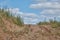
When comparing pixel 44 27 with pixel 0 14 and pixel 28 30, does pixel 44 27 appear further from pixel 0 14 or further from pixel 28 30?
pixel 0 14

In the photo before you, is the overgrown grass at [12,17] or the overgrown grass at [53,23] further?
the overgrown grass at [53,23]

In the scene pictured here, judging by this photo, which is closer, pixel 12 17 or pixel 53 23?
pixel 12 17

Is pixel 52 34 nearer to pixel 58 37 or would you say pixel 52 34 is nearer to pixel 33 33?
pixel 58 37

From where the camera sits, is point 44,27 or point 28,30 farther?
point 44,27

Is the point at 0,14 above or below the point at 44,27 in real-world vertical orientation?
above

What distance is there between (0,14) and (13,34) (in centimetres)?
148

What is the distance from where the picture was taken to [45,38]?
1191 cm

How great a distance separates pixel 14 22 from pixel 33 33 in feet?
4.51

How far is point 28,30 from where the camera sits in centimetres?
1195

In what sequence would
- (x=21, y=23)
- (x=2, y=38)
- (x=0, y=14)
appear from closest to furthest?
(x=2, y=38) < (x=0, y=14) < (x=21, y=23)

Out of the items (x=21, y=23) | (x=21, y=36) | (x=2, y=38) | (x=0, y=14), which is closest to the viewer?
(x=2, y=38)

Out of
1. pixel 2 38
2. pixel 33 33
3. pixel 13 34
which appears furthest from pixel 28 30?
pixel 2 38

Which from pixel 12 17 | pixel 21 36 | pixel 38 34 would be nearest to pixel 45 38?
pixel 38 34

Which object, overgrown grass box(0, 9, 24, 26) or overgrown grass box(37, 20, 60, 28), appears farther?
overgrown grass box(37, 20, 60, 28)
